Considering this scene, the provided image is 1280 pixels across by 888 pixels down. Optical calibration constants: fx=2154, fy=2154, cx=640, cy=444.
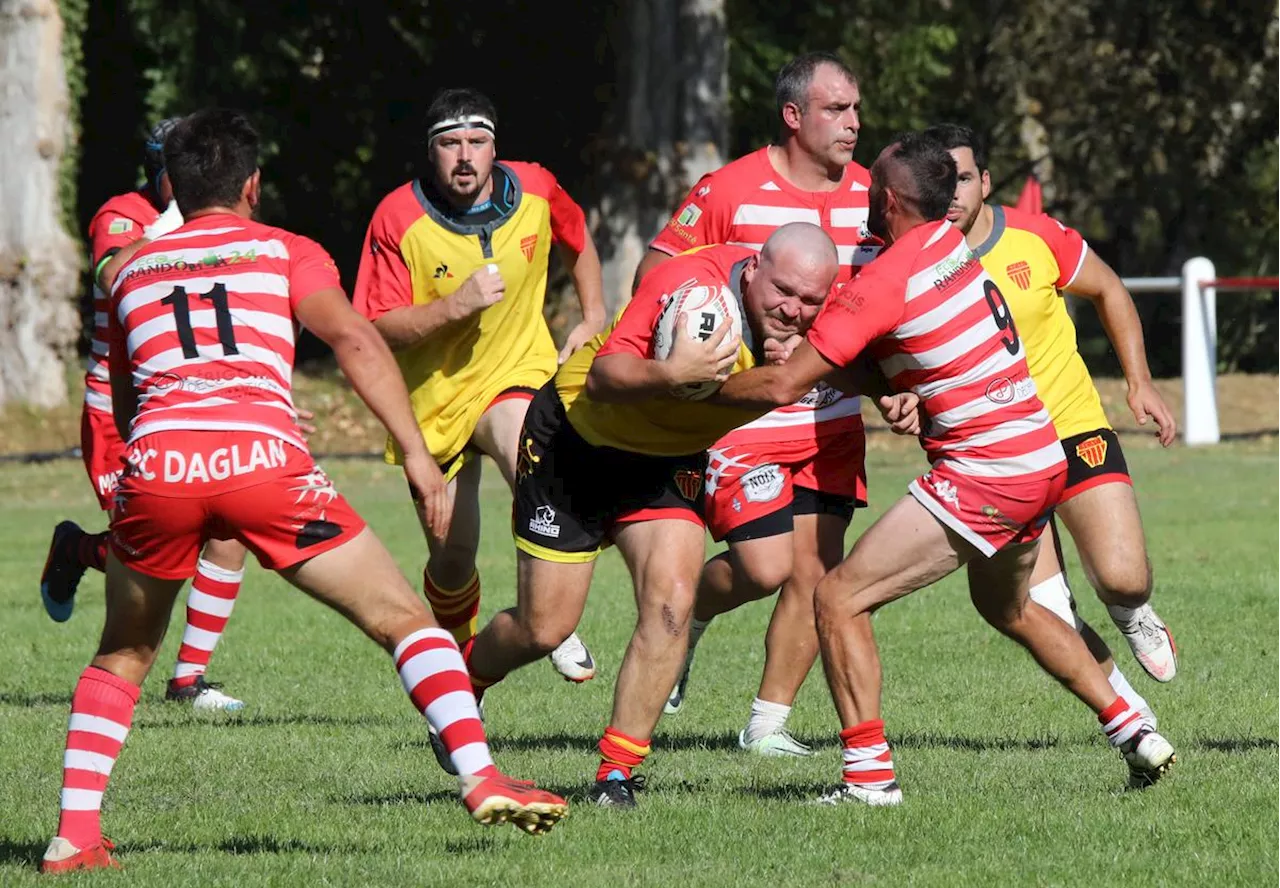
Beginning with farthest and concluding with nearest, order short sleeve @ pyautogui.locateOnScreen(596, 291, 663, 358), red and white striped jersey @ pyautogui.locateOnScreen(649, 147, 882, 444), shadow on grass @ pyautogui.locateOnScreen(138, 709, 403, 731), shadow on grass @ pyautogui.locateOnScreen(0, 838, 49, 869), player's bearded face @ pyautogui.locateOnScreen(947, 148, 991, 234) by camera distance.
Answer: shadow on grass @ pyautogui.locateOnScreen(138, 709, 403, 731) < red and white striped jersey @ pyautogui.locateOnScreen(649, 147, 882, 444) < player's bearded face @ pyautogui.locateOnScreen(947, 148, 991, 234) < short sleeve @ pyautogui.locateOnScreen(596, 291, 663, 358) < shadow on grass @ pyautogui.locateOnScreen(0, 838, 49, 869)

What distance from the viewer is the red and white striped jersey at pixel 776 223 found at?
8.01 m

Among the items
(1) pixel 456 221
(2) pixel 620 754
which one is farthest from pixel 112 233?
(2) pixel 620 754

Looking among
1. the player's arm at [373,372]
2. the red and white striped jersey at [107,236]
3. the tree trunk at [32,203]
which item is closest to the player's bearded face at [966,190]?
the player's arm at [373,372]

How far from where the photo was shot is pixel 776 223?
8.16m

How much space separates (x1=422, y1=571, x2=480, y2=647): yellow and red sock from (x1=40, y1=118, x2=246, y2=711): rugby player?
0.94 meters

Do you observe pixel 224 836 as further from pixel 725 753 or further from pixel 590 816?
pixel 725 753

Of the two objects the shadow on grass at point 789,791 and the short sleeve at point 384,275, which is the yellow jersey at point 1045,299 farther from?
the short sleeve at point 384,275

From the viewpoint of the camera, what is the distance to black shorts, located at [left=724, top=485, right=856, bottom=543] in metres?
7.88

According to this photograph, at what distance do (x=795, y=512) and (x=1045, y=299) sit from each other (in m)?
1.23

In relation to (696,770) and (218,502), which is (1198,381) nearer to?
(696,770)

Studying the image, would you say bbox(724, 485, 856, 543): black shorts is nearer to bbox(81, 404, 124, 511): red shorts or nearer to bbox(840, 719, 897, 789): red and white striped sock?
bbox(840, 719, 897, 789): red and white striped sock

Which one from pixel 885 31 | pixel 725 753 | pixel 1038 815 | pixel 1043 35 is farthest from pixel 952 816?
pixel 1043 35

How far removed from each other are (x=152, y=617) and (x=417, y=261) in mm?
3305

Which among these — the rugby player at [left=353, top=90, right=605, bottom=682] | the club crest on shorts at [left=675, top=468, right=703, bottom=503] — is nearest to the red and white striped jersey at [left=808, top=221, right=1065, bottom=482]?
the club crest on shorts at [left=675, top=468, right=703, bottom=503]
